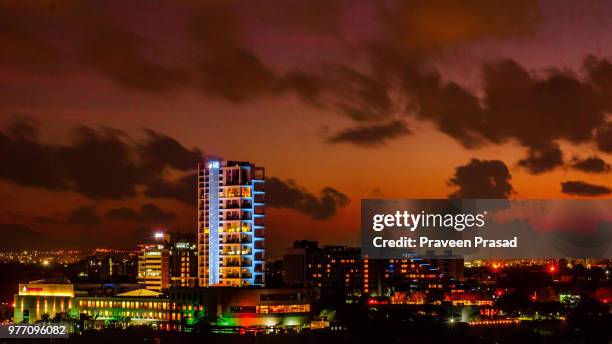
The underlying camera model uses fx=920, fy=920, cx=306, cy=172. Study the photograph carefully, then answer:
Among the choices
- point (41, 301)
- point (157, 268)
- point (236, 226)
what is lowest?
point (41, 301)

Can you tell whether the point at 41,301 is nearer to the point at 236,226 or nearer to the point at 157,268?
the point at 236,226

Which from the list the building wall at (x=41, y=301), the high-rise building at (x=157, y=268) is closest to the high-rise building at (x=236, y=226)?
the building wall at (x=41, y=301)

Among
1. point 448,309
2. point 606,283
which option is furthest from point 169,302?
point 606,283

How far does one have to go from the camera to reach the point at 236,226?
51.7 metres

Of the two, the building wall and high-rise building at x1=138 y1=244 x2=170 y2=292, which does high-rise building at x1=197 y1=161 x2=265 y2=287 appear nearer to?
the building wall

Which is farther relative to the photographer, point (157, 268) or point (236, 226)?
point (157, 268)

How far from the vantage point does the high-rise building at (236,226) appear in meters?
51.5

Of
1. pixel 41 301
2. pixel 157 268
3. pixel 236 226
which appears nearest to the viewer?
pixel 236 226

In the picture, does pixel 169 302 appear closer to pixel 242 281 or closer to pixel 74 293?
pixel 242 281

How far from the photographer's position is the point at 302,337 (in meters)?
44.8

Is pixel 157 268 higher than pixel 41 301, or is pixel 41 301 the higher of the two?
pixel 157 268

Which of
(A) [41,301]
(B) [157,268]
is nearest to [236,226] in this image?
(A) [41,301]

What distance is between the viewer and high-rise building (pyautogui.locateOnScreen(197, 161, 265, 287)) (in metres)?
51.5

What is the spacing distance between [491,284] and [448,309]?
106ft
